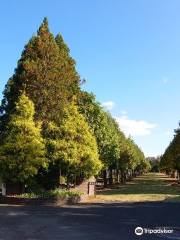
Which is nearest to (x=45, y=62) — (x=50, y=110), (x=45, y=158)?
(x=50, y=110)

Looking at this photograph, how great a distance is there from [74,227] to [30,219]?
10.3ft

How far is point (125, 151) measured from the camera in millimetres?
54000

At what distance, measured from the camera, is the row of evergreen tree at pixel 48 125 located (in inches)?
941

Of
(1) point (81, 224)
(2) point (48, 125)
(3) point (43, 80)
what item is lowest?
(1) point (81, 224)

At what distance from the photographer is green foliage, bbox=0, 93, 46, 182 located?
76.9 feet

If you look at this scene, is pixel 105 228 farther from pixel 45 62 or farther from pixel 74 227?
pixel 45 62

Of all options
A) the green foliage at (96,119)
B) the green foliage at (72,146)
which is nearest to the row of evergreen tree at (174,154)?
the green foliage at (96,119)

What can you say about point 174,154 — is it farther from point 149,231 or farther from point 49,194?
point 149,231

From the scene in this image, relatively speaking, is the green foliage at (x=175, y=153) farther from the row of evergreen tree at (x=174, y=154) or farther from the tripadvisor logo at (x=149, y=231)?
the tripadvisor logo at (x=149, y=231)

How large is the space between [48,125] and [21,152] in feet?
12.6

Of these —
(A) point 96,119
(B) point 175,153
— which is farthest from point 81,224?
(B) point 175,153

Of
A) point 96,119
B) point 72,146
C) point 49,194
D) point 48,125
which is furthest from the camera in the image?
point 96,119

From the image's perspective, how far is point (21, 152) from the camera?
23547 millimetres

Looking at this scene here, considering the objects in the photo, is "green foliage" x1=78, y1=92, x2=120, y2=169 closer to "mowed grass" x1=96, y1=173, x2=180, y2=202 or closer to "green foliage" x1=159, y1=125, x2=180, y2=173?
"mowed grass" x1=96, y1=173, x2=180, y2=202
